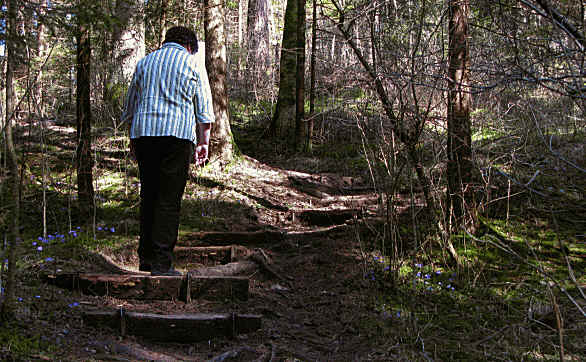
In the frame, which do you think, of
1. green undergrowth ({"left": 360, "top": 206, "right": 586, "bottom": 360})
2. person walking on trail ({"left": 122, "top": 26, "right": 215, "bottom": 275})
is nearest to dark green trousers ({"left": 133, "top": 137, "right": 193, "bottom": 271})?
person walking on trail ({"left": 122, "top": 26, "right": 215, "bottom": 275})

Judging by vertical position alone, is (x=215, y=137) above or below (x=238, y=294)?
above

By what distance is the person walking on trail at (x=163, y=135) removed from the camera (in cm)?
443

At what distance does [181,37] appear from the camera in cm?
469

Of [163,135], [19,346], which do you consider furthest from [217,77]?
[19,346]

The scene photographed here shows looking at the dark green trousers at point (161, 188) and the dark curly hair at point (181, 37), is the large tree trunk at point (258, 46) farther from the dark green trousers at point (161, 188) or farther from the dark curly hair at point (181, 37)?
the dark green trousers at point (161, 188)

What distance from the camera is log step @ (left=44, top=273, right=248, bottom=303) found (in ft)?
13.0

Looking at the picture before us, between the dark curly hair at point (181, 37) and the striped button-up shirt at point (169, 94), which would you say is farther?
the dark curly hair at point (181, 37)

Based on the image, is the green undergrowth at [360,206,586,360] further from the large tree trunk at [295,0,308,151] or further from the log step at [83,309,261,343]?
the large tree trunk at [295,0,308,151]

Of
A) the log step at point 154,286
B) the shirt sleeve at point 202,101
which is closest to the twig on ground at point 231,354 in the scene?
the log step at point 154,286

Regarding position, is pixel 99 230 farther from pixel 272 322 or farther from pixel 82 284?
pixel 272 322

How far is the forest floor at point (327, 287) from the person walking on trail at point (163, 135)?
0.59 meters

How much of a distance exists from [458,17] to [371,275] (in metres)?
3.16

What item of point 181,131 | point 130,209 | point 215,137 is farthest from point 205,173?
point 181,131

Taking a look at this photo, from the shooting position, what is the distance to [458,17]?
5762 mm
